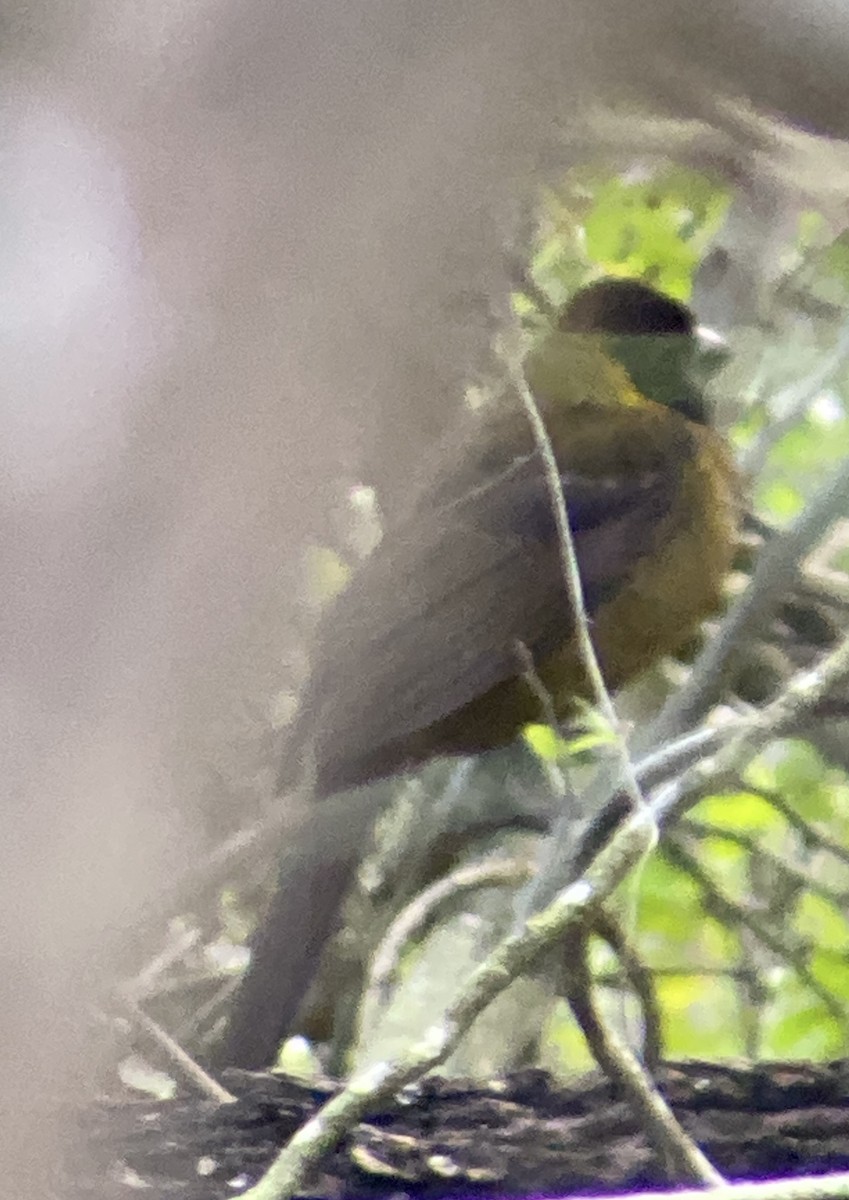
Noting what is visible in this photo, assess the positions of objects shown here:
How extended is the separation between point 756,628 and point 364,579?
26cm

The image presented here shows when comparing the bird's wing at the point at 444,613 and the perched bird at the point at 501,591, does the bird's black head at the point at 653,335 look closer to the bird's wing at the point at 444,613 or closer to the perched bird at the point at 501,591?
the perched bird at the point at 501,591

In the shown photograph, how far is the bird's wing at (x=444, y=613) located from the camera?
2.47ft

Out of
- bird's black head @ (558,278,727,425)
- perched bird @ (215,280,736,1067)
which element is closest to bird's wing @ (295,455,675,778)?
perched bird @ (215,280,736,1067)

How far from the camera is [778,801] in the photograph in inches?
26.9

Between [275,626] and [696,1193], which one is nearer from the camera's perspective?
[696,1193]

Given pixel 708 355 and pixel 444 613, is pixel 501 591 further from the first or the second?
pixel 708 355

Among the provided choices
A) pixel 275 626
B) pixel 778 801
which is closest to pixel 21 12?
pixel 275 626

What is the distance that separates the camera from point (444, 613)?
0.77 metres

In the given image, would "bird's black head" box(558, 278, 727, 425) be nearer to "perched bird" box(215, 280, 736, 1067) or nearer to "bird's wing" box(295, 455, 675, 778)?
"perched bird" box(215, 280, 736, 1067)

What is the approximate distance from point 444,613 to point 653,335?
256 mm

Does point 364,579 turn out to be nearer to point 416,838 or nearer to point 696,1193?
point 416,838

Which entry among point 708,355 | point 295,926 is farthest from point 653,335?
point 295,926

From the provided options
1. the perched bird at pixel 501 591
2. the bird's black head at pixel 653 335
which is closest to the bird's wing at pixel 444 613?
the perched bird at pixel 501 591

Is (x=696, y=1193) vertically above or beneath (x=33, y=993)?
beneath
